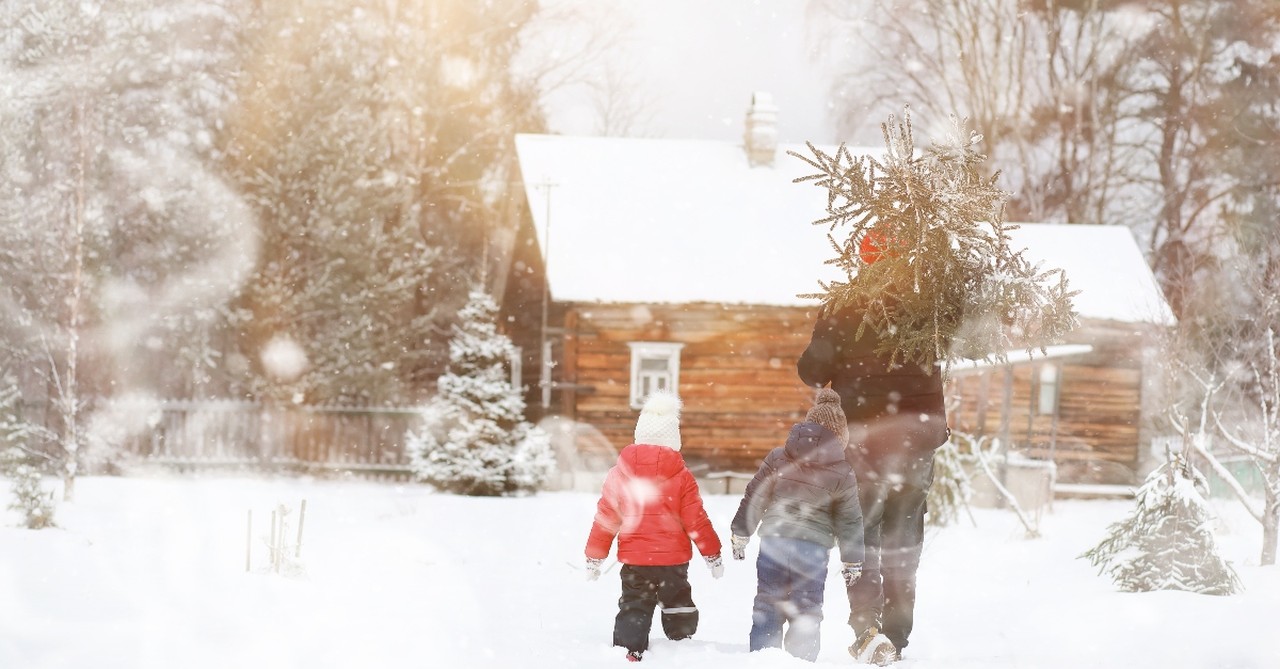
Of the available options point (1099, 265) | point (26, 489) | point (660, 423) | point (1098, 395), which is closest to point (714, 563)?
point (660, 423)

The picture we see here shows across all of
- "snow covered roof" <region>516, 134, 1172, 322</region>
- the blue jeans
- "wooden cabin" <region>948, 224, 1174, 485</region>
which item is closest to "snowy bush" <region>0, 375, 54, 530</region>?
"snow covered roof" <region>516, 134, 1172, 322</region>

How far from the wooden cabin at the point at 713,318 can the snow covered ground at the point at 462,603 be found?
5.16 meters

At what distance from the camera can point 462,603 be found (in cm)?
831

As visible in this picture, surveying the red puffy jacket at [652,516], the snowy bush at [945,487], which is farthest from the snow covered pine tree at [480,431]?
the red puffy jacket at [652,516]

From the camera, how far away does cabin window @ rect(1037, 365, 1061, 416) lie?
20.6m

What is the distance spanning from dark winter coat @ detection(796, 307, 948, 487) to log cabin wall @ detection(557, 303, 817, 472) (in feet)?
39.8

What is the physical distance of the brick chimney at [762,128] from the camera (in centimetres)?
2156

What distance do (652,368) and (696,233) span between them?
2.57 meters

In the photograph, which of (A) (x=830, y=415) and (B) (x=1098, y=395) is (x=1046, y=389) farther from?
(A) (x=830, y=415)

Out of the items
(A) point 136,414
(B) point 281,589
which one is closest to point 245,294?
(A) point 136,414

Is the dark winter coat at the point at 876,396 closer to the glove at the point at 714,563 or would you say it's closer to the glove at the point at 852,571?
the glove at the point at 852,571

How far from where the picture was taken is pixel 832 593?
9.08 meters

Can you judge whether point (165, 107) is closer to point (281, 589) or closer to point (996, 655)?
point (281, 589)

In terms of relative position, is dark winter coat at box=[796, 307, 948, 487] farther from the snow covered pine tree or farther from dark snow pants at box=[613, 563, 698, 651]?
the snow covered pine tree
